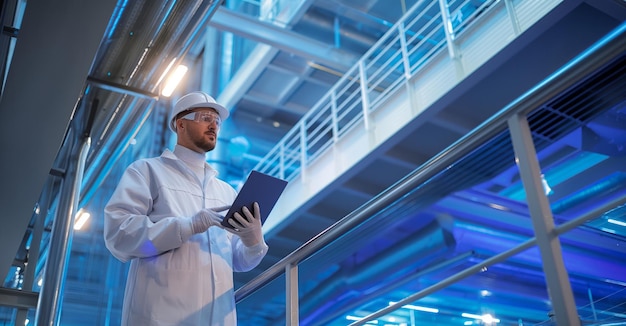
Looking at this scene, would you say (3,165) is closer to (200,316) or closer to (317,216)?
(200,316)

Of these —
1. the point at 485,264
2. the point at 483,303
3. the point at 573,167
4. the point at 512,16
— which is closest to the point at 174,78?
the point at 483,303

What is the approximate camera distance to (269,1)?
816 cm

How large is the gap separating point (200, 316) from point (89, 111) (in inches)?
89.9

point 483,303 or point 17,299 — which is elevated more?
point 17,299

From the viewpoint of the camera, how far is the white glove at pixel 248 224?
1.76m

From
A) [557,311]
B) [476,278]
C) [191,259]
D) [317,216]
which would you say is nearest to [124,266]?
[317,216]

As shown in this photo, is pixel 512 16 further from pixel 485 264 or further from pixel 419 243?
pixel 485 264

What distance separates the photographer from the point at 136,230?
1729mm

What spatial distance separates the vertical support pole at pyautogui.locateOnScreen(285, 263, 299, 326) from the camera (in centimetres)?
194

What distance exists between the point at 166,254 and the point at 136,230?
0.13 m

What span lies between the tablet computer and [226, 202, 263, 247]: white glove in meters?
0.01

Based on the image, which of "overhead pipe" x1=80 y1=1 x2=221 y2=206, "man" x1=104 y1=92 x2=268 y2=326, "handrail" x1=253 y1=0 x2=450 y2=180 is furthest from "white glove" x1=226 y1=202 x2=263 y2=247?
"handrail" x1=253 y1=0 x2=450 y2=180

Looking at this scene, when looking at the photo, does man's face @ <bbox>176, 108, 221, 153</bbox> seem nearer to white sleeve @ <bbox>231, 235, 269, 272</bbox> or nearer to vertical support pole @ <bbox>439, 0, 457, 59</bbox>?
white sleeve @ <bbox>231, 235, 269, 272</bbox>

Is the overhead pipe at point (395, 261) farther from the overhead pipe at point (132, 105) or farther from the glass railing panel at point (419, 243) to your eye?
the overhead pipe at point (132, 105)
